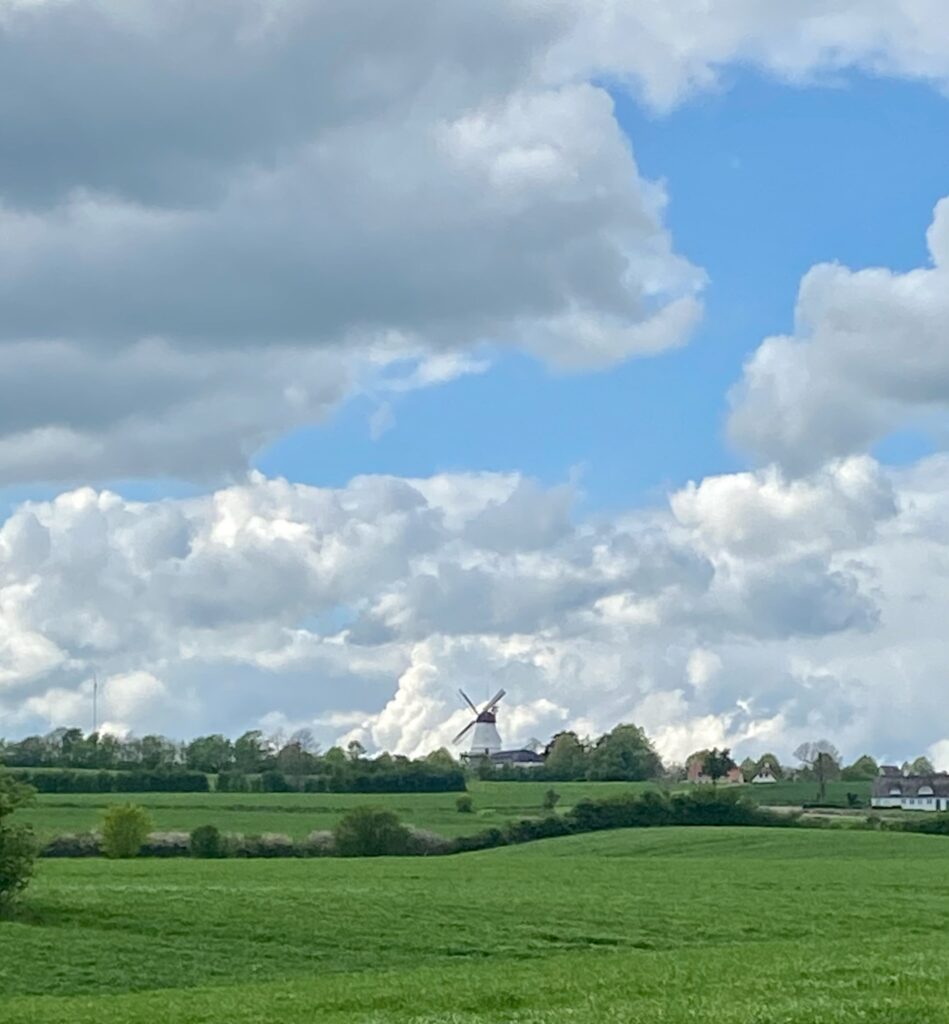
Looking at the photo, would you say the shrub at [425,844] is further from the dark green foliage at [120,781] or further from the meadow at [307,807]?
the dark green foliage at [120,781]

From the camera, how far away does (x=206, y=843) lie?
330ft

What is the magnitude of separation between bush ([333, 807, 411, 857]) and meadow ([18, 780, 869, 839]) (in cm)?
785

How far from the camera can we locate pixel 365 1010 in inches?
1158

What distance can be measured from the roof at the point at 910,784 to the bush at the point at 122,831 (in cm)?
10502

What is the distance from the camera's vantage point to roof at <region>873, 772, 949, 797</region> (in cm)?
18464

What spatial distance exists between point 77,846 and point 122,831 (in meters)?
3.92

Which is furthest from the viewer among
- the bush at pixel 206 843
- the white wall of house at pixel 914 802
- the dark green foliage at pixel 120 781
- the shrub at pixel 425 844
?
the white wall of house at pixel 914 802

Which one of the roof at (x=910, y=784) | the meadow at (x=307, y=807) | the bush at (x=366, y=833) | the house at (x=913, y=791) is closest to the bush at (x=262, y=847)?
the bush at (x=366, y=833)

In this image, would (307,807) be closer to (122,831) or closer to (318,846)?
(318,846)

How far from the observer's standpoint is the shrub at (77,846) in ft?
325

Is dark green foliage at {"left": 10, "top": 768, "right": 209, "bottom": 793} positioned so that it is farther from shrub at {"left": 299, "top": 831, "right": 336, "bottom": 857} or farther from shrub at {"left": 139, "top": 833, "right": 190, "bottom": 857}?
shrub at {"left": 299, "top": 831, "right": 336, "bottom": 857}

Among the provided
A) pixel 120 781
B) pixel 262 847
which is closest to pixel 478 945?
pixel 262 847

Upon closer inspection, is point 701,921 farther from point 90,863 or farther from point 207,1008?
point 90,863

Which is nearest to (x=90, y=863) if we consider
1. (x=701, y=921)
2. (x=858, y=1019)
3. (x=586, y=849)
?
(x=586, y=849)
